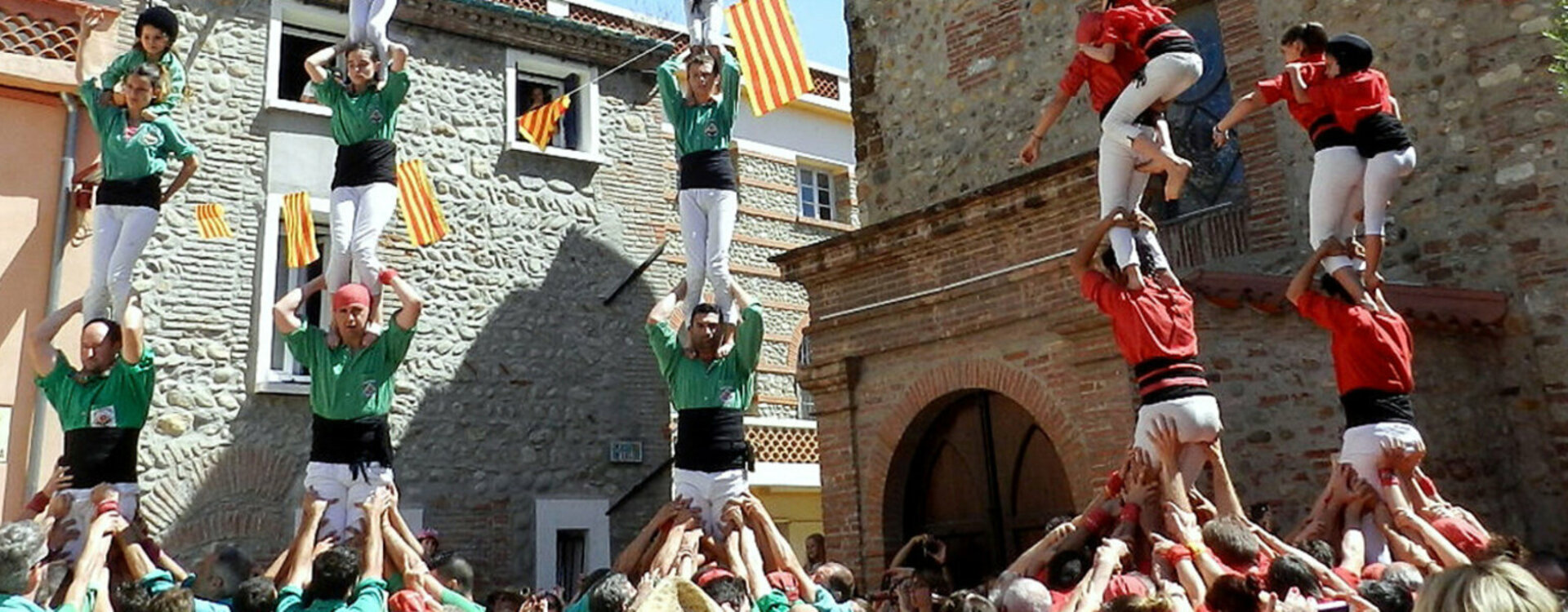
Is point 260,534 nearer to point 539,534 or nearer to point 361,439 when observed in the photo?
point 539,534

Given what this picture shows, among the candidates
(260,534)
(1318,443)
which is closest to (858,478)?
(1318,443)

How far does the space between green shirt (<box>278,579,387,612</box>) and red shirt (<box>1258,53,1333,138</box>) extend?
16.0ft

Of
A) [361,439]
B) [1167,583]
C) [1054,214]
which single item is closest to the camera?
[1167,583]

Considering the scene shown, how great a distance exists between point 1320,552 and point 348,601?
404cm

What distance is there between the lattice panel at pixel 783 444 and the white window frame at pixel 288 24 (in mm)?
6529

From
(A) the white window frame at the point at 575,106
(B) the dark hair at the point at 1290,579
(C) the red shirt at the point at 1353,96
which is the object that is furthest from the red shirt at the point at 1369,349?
(A) the white window frame at the point at 575,106

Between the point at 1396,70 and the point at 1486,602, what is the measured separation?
27.9ft

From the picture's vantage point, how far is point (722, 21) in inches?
289

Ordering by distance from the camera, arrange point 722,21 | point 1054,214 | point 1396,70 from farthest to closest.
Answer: point 1396,70
point 1054,214
point 722,21

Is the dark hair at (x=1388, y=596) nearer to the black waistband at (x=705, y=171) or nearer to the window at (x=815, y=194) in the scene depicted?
the black waistband at (x=705, y=171)

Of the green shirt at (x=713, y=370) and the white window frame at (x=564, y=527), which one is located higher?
the green shirt at (x=713, y=370)

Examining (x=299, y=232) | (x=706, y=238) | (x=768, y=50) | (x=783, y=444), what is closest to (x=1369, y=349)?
(x=706, y=238)

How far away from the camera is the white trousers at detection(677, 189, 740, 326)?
6547 millimetres

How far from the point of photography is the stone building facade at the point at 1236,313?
7.91 m
